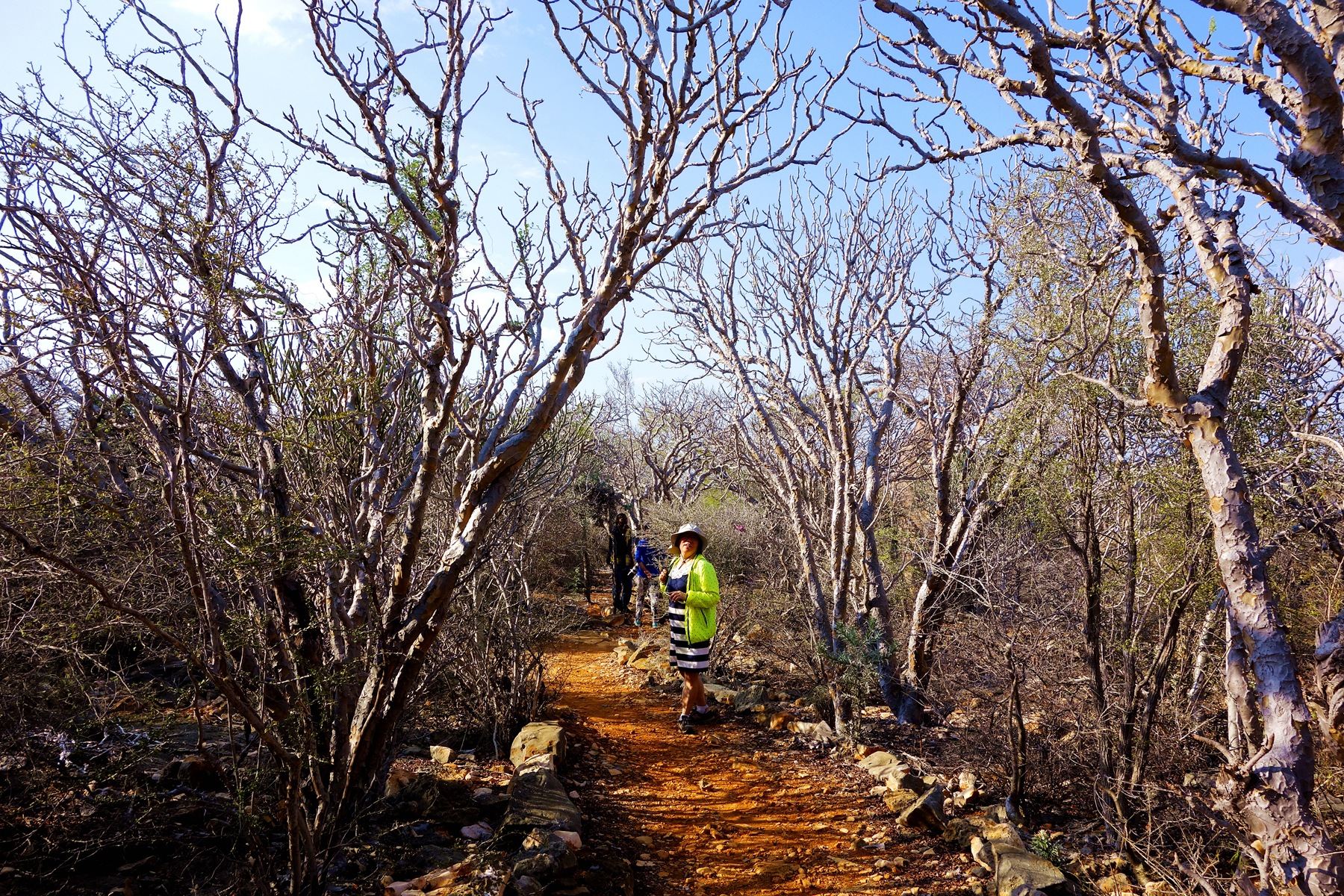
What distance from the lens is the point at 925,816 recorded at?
436 centimetres

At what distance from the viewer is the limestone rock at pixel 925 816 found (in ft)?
14.3

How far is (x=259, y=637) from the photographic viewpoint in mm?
2801

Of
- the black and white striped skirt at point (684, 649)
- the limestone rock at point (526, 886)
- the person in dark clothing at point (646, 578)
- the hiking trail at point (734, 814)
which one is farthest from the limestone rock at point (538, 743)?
the person in dark clothing at point (646, 578)

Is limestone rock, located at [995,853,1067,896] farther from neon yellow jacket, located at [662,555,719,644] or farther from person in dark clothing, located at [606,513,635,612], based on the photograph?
person in dark clothing, located at [606,513,635,612]

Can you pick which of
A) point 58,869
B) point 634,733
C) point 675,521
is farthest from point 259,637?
point 675,521

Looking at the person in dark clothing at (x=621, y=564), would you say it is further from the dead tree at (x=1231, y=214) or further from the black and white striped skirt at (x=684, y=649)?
the dead tree at (x=1231, y=214)

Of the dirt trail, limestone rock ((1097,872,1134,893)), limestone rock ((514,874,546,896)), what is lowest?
the dirt trail

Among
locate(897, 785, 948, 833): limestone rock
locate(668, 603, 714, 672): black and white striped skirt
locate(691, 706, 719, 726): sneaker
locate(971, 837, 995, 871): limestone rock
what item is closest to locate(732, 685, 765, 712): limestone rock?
locate(691, 706, 719, 726): sneaker

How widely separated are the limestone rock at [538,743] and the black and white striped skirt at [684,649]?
1337 millimetres

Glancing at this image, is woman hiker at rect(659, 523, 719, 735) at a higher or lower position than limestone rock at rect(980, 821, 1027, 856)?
higher

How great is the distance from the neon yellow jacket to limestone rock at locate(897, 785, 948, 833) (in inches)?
90.6

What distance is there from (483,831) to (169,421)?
2670 millimetres

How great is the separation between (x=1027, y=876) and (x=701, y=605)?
3.32 meters

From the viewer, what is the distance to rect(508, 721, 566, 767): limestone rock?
16.8ft
